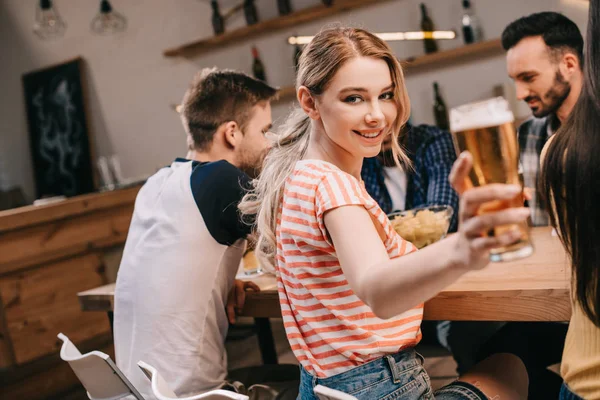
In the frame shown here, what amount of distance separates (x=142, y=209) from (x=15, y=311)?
89.5 inches

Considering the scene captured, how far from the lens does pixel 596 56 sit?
1030 millimetres

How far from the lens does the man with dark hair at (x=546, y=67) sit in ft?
9.23

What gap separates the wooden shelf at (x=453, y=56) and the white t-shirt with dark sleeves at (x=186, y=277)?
2.00 meters

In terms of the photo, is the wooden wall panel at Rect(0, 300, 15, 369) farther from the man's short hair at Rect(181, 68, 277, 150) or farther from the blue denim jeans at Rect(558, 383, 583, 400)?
the blue denim jeans at Rect(558, 383, 583, 400)

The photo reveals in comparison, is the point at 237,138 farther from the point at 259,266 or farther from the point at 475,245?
the point at 475,245

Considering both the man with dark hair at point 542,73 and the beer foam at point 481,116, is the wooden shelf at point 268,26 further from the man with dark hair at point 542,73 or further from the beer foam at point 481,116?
the beer foam at point 481,116

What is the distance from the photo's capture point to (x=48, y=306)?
4.14m

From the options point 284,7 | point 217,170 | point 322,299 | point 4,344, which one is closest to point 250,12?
point 284,7

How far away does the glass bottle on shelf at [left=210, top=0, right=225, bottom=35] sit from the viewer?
511 centimetres

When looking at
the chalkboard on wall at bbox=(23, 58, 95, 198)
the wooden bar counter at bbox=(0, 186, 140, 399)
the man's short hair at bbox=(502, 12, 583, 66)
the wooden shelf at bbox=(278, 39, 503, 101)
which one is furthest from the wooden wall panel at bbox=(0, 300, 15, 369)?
the man's short hair at bbox=(502, 12, 583, 66)

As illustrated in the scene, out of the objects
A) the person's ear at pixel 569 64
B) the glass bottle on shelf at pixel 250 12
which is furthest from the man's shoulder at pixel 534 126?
the glass bottle on shelf at pixel 250 12

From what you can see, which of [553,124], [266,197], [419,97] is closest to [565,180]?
[266,197]

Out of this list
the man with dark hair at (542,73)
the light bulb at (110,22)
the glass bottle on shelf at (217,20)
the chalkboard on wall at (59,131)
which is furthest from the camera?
the chalkboard on wall at (59,131)

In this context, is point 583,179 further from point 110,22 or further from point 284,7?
point 110,22
